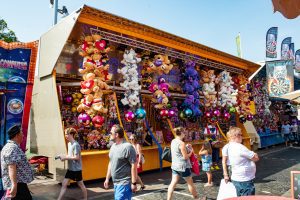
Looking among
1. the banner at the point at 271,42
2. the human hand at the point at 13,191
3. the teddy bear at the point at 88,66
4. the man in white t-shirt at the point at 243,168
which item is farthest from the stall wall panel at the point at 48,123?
the banner at the point at 271,42

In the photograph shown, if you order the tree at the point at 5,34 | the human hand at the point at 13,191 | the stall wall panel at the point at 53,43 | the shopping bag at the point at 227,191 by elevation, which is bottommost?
the shopping bag at the point at 227,191

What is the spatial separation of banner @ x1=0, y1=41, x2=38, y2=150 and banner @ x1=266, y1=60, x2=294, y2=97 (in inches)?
557

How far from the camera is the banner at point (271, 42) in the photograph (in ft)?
75.8

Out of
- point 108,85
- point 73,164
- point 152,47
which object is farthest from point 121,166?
point 152,47

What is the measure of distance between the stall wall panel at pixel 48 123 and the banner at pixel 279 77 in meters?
13.7

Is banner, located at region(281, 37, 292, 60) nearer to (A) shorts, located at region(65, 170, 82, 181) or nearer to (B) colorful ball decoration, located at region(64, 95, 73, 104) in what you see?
(B) colorful ball decoration, located at region(64, 95, 73, 104)

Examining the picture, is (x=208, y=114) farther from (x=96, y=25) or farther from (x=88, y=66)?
(x=96, y=25)

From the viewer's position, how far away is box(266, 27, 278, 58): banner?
23.1 m

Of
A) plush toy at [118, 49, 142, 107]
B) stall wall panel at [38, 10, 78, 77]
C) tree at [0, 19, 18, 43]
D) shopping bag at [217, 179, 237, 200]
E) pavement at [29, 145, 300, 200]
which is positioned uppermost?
tree at [0, 19, 18, 43]

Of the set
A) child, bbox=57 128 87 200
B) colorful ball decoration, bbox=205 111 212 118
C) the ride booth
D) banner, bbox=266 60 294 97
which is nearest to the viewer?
child, bbox=57 128 87 200

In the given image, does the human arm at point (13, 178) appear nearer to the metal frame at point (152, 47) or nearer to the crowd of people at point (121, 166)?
the crowd of people at point (121, 166)

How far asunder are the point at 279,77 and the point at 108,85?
13.0 meters

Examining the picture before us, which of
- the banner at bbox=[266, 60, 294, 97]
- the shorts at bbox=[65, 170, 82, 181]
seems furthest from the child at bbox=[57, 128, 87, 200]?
the banner at bbox=[266, 60, 294, 97]

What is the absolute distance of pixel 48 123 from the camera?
8.22 metres
